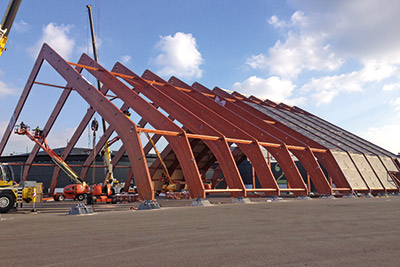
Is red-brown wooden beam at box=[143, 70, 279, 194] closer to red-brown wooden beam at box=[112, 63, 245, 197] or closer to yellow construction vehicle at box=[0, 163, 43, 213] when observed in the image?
red-brown wooden beam at box=[112, 63, 245, 197]

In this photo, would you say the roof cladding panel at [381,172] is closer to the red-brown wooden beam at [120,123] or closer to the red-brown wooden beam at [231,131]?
the red-brown wooden beam at [231,131]

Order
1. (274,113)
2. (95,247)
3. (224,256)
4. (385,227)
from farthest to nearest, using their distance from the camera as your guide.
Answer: (274,113)
(385,227)
(95,247)
(224,256)

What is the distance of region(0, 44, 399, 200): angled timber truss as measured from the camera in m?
18.1

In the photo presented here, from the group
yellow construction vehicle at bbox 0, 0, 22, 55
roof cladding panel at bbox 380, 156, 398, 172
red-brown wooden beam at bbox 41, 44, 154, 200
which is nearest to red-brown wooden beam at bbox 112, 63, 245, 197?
red-brown wooden beam at bbox 41, 44, 154, 200

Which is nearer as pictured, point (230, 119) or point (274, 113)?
point (230, 119)

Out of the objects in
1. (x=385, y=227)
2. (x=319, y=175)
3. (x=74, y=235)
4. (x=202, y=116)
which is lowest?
(x=385, y=227)

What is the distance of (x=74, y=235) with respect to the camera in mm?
6863

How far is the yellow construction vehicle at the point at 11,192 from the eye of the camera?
14984 millimetres

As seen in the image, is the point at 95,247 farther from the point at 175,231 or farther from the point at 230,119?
the point at 230,119

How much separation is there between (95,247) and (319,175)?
2161 cm

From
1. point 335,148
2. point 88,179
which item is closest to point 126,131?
point 335,148

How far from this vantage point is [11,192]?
1537 centimetres

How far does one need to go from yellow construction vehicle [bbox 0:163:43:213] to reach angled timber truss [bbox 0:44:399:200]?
5.07m

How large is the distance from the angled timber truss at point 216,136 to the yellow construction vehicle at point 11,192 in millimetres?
5074
